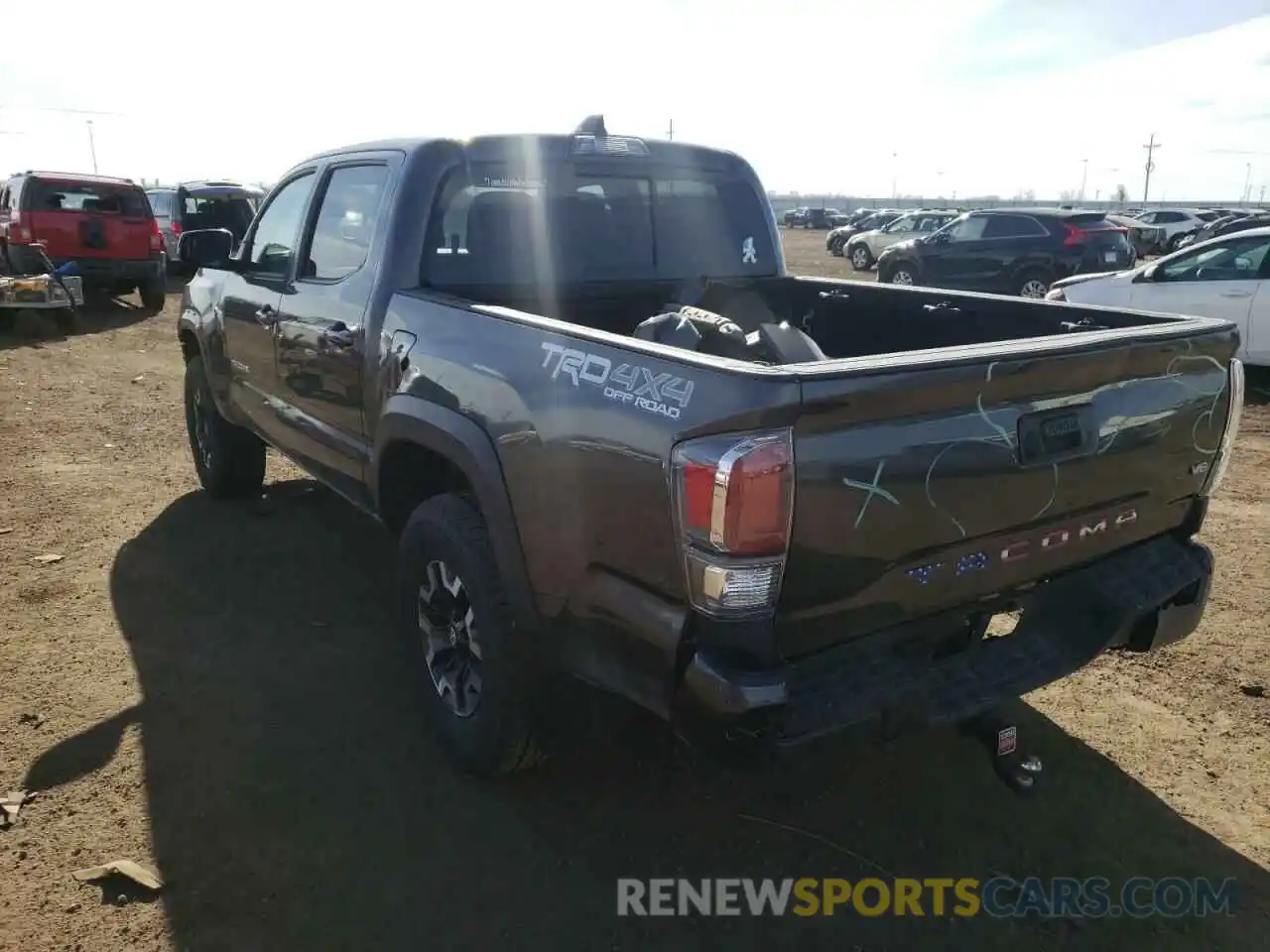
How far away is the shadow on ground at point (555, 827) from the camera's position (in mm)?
2645

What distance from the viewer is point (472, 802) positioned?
10.4ft

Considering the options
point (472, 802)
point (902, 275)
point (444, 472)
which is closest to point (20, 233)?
point (444, 472)

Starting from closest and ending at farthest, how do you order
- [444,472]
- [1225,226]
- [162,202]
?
[444,472] < [162,202] < [1225,226]

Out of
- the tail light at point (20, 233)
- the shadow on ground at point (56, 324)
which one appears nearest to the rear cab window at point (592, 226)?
the shadow on ground at point (56, 324)

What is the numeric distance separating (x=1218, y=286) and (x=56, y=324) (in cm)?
1423

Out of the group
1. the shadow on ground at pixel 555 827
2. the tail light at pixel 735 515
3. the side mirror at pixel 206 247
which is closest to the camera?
the tail light at pixel 735 515

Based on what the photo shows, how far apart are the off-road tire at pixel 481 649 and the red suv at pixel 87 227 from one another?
529 inches

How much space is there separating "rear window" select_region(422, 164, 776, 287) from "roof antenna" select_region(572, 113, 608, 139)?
18 centimetres

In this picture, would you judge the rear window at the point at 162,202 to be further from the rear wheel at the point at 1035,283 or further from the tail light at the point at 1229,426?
the tail light at the point at 1229,426

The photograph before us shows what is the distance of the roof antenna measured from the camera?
13.2ft

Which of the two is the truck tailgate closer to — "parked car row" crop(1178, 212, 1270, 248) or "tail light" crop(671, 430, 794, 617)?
"tail light" crop(671, 430, 794, 617)

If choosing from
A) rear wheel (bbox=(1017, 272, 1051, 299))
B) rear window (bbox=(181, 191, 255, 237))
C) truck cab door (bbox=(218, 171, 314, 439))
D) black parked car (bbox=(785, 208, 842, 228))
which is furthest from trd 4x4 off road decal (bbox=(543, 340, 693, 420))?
black parked car (bbox=(785, 208, 842, 228))

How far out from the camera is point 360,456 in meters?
3.88

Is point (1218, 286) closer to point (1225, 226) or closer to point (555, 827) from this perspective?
point (555, 827)
